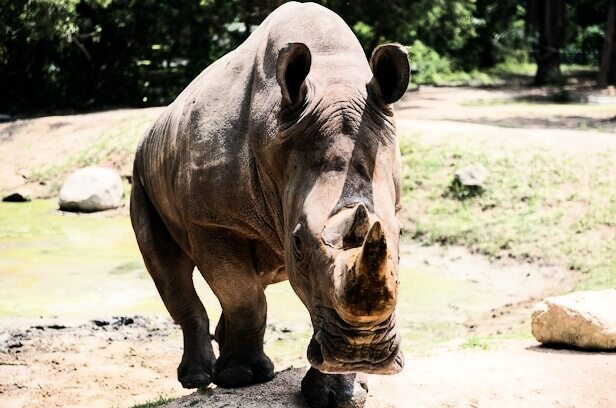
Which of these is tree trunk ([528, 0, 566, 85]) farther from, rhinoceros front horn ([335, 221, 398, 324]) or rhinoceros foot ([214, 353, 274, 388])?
rhinoceros front horn ([335, 221, 398, 324])

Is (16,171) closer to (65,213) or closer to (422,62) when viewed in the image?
(65,213)

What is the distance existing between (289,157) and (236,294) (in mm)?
1198

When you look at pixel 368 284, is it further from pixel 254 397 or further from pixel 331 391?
pixel 254 397

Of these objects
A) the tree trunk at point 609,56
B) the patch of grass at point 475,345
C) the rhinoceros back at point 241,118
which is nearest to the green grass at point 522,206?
the patch of grass at point 475,345

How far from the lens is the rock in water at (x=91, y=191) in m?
14.7

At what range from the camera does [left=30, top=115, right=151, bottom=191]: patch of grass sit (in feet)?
54.1

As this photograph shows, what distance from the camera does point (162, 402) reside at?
526cm

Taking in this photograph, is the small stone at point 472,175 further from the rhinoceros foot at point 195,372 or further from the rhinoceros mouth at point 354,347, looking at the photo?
the rhinoceros mouth at point 354,347

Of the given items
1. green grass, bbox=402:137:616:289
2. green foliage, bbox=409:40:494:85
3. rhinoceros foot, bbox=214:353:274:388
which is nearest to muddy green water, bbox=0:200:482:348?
green grass, bbox=402:137:616:289

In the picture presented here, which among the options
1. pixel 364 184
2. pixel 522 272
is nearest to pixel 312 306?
pixel 364 184

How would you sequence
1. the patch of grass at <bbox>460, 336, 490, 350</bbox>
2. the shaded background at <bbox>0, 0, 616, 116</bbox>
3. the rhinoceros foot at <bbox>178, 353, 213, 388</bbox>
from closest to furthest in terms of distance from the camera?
1. the rhinoceros foot at <bbox>178, 353, 213, 388</bbox>
2. the patch of grass at <bbox>460, 336, 490, 350</bbox>
3. the shaded background at <bbox>0, 0, 616, 116</bbox>

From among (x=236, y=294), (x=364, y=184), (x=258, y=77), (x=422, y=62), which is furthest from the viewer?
(x=422, y=62)

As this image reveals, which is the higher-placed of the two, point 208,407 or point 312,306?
point 312,306

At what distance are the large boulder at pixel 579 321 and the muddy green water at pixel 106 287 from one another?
1886 mm
